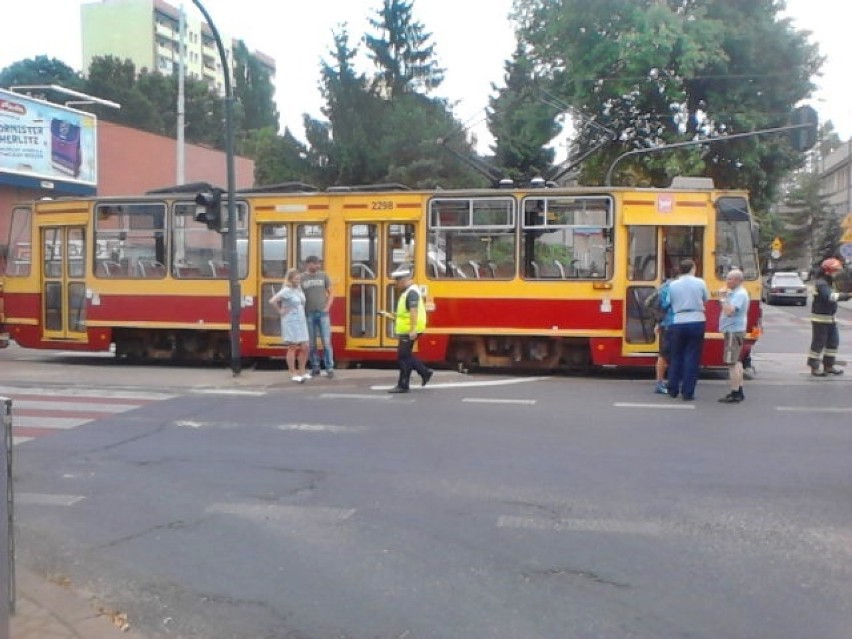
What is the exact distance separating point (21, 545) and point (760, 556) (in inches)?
180

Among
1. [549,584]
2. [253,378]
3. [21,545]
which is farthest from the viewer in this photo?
[253,378]

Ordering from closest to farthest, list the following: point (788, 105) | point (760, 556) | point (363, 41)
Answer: point (760, 556) < point (788, 105) < point (363, 41)

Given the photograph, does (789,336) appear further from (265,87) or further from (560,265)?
(265,87)

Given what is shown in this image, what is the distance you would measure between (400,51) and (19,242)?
40197 mm

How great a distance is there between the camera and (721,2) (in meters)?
32.1

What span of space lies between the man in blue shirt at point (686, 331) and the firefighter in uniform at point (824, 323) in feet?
10.8

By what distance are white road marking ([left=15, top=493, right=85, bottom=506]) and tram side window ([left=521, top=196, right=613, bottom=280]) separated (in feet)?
28.9

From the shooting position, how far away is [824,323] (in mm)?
14766

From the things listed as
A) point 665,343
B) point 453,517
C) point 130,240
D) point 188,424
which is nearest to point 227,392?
point 188,424

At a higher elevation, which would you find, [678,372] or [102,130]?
Result: [102,130]

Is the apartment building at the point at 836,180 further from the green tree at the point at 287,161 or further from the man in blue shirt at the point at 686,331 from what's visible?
the man in blue shirt at the point at 686,331

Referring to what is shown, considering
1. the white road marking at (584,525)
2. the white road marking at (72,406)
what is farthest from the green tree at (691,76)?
the white road marking at (584,525)

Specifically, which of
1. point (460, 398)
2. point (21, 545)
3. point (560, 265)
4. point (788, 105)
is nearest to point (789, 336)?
point (788, 105)

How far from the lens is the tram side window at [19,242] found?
56.5 ft
